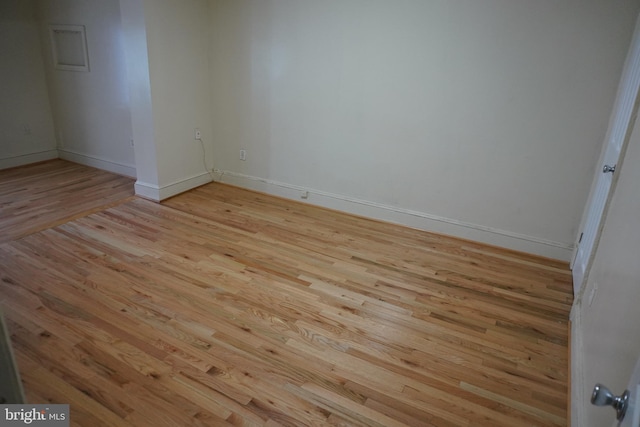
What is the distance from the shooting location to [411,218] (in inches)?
148

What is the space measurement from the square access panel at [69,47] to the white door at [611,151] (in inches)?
201

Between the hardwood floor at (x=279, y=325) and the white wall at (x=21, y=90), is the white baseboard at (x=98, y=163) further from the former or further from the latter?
the hardwood floor at (x=279, y=325)

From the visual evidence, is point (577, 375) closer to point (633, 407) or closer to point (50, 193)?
point (633, 407)

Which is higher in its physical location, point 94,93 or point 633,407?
point 94,93

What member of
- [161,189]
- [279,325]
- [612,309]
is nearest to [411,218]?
[279,325]

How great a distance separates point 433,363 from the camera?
2.11 metres

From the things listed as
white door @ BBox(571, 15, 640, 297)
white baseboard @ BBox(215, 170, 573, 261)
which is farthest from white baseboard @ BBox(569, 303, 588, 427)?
white baseboard @ BBox(215, 170, 573, 261)

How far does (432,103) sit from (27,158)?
4797 mm

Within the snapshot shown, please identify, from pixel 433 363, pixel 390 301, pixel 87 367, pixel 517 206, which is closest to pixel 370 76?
pixel 517 206

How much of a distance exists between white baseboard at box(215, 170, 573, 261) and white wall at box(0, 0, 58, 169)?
2.40 metres

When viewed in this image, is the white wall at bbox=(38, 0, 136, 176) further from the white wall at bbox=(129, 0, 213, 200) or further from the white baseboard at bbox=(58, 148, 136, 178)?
the white wall at bbox=(129, 0, 213, 200)

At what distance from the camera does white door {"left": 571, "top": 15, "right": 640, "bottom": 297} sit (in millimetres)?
2354

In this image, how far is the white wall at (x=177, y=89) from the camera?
12.1 feet

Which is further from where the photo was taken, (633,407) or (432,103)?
(432,103)
